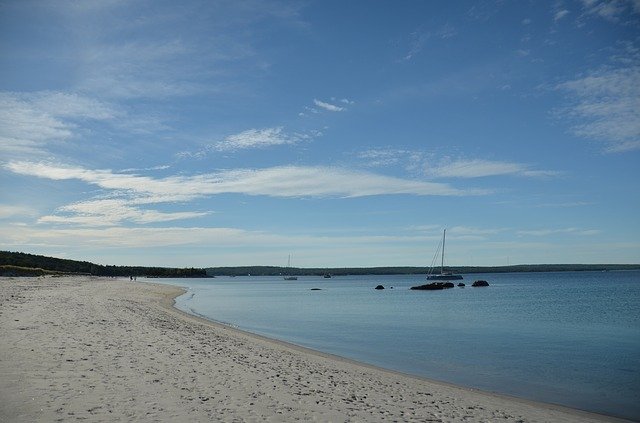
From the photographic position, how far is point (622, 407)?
1594 cm

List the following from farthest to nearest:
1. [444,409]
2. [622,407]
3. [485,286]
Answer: [485,286], [622,407], [444,409]

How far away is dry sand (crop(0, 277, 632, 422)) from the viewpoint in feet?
33.8

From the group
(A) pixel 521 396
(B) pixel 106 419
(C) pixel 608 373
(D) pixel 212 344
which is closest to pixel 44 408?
(B) pixel 106 419

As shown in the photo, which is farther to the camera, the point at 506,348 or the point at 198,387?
the point at 506,348

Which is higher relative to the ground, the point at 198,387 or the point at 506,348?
the point at 198,387

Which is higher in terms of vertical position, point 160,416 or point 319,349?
point 160,416

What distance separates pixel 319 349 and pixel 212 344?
7.29 meters

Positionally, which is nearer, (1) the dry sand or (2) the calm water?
(1) the dry sand

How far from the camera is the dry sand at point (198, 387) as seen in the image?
10289 millimetres

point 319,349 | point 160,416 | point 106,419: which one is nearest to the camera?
point 106,419

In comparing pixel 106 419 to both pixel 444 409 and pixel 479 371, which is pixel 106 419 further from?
pixel 479 371

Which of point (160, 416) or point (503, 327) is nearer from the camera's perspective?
point (160, 416)

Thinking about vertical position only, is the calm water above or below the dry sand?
below

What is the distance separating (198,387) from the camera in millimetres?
12875
